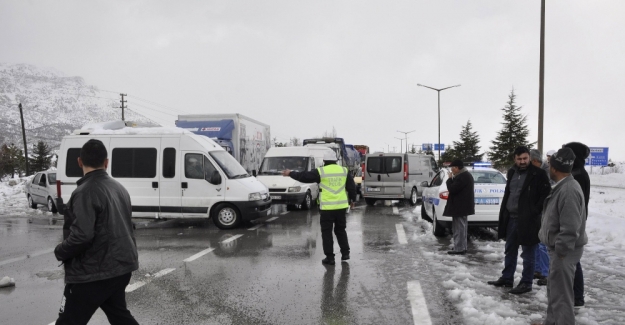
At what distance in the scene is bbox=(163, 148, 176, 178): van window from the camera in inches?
473

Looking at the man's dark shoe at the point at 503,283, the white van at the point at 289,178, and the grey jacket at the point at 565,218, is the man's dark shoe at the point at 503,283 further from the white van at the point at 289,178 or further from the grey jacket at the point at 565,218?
the white van at the point at 289,178

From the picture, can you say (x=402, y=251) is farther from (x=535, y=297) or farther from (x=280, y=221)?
(x=280, y=221)

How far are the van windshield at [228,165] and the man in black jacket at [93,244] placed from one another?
8426 mm

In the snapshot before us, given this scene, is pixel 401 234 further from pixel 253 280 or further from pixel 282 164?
pixel 282 164

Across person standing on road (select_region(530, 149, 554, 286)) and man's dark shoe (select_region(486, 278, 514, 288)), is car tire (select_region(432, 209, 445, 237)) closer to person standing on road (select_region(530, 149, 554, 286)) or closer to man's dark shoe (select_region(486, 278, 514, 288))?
person standing on road (select_region(530, 149, 554, 286))

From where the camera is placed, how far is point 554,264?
430 cm

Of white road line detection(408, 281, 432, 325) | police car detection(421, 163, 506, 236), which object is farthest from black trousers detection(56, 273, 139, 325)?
police car detection(421, 163, 506, 236)

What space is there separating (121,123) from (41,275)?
693cm

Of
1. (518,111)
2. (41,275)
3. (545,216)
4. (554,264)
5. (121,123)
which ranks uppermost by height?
(518,111)

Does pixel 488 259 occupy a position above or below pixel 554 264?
below

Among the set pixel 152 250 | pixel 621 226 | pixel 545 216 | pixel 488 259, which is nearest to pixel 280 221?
pixel 152 250

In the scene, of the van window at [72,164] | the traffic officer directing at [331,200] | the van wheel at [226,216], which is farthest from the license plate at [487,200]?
the van window at [72,164]

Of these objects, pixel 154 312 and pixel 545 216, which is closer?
pixel 545 216

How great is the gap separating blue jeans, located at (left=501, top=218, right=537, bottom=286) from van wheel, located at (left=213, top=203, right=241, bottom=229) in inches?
279
